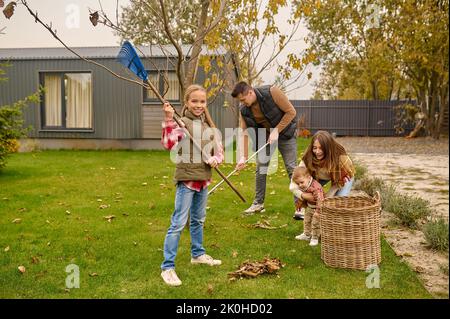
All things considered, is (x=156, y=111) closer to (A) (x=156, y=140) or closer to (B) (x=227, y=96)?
(A) (x=156, y=140)

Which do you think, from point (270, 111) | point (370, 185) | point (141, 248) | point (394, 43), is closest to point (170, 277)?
point (141, 248)

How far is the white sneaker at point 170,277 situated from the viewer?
3748mm

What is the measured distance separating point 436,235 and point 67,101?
13622mm

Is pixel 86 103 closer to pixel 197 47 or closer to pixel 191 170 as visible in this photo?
pixel 197 47

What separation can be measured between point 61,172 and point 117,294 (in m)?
7.08

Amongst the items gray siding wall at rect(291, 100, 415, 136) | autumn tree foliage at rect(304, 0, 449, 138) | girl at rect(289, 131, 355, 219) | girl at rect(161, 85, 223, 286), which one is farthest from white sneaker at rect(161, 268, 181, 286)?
gray siding wall at rect(291, 100, 415, 136)

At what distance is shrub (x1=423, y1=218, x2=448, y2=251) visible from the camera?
452 centimetres

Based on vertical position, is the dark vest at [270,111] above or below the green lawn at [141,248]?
above

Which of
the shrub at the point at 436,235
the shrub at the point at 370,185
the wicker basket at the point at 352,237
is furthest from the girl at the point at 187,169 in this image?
the shrub at the point at 370,185

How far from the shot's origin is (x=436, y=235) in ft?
15.3

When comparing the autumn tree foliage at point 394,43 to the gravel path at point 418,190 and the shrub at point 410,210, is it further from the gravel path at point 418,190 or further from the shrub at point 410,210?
the shrub at point 410,210

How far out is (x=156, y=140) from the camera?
15.3 metres

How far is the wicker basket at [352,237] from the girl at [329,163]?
528mm
